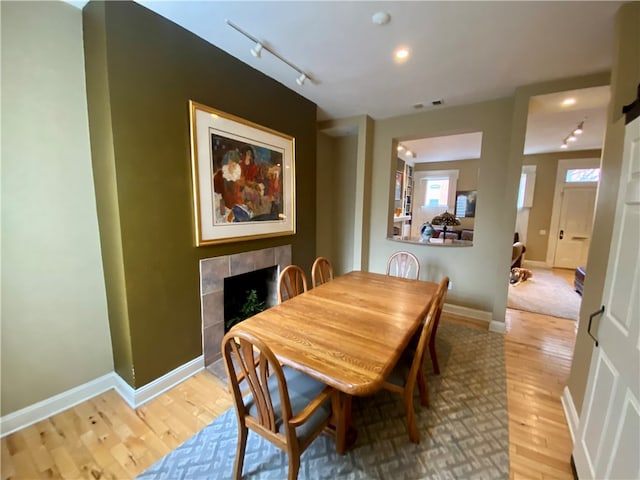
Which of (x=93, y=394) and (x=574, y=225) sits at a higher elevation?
(x=574, y=225)

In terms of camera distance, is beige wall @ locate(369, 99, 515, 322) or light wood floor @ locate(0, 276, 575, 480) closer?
light wood floor @ locate(0, 276, 575, 480)

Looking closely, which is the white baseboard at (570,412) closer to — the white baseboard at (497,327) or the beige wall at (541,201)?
the white baseboard at (497,327)

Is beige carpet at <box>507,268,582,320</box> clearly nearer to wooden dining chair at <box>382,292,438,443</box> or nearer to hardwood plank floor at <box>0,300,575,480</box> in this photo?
hardwood plank floor at <box>0,300,575,480</box>

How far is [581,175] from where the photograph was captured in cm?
574

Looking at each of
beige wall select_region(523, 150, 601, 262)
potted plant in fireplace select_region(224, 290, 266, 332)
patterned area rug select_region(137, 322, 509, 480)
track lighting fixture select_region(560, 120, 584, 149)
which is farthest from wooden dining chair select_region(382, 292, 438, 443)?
beige wall select_region(523, 150, 601, 262)

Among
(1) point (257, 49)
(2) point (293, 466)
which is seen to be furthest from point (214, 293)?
(1) point (257, 49)

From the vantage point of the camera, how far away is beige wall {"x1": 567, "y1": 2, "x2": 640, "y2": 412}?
151 cm

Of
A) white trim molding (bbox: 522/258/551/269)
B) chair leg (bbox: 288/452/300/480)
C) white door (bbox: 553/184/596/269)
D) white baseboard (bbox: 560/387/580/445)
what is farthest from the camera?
white trim molding (bbox: 522/258/551/269)

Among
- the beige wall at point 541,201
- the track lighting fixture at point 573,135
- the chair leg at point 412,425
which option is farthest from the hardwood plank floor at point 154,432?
the beige wall at point 541,201

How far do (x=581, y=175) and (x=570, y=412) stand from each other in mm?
6431

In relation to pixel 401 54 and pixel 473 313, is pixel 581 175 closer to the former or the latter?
pixel 473 313

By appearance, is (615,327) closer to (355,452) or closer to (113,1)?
(355,452)

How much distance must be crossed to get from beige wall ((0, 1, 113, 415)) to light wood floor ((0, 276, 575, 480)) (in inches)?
11.1

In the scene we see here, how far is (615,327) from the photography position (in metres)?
1.10
